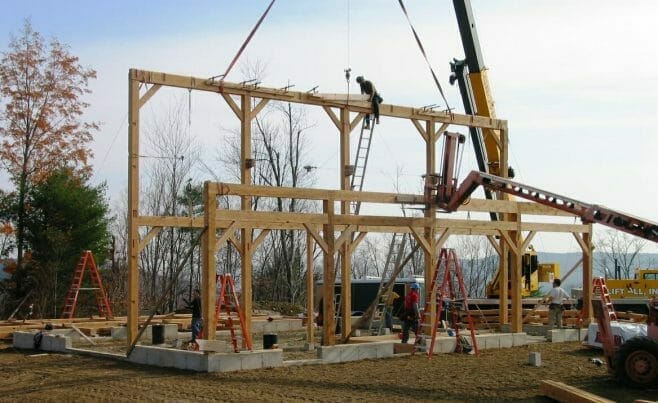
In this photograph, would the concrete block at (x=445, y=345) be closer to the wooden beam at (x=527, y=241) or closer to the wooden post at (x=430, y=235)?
the wooden post at (x=430, y=235)

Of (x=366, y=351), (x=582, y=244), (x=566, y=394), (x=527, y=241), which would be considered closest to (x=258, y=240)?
(x=366, y=351)

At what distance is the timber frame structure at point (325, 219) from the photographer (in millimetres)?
16125

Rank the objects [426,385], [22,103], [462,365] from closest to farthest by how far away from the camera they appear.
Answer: [426,385]
[462,365]
[22,103]

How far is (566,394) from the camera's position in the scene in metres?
11.9

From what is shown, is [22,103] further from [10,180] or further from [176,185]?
[176,185]

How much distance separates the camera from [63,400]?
12.1 metres

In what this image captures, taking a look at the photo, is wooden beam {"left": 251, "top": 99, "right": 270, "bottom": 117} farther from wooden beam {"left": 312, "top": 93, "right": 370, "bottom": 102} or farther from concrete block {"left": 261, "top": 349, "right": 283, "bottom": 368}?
concrete block {"left": 261, "top": 349, "right": 283, "bottom": 368}

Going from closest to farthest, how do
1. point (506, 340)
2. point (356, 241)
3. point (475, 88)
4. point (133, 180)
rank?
point (133, 180) → point (506, 340) → point (356, 241) → point (475, 88)

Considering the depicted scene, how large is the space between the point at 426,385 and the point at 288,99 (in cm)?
828

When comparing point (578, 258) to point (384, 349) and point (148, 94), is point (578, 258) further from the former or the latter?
point (148, 94)

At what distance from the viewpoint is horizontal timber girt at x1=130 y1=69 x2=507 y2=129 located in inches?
701

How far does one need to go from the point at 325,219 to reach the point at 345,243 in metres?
1.98

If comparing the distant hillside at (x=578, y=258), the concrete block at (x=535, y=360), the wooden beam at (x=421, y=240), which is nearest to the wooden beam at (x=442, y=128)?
the wooden beam at (x=421, y=240)

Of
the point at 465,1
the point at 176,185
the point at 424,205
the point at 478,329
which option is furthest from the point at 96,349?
the point at 176,185
